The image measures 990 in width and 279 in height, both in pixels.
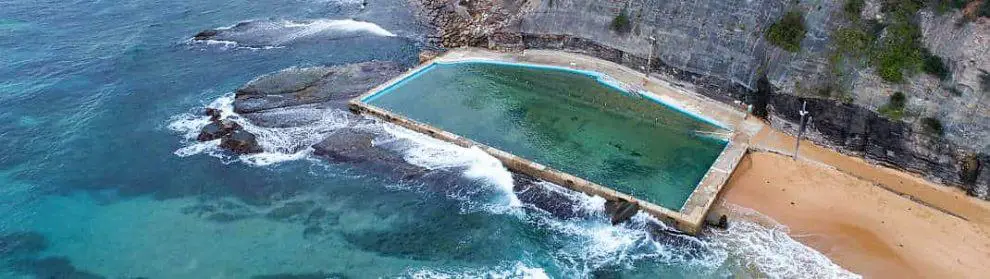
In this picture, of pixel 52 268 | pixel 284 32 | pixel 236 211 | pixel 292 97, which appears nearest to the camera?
pixel 52 268

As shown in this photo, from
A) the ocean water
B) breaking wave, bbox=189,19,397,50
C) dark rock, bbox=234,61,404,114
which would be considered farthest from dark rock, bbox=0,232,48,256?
breaking wave, bbox=189,19,397,50

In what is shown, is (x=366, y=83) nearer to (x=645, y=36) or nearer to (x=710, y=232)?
(x=645, y=36)

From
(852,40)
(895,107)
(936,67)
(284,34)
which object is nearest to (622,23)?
(852,40)

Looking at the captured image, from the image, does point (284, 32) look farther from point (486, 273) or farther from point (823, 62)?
point (823, 62)

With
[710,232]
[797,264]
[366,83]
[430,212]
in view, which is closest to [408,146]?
[430,212]

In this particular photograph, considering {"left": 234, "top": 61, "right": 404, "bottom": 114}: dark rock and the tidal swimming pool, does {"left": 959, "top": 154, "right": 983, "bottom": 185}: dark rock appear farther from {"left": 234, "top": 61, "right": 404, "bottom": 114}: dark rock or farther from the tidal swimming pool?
{"left": 234, "top": 61, "right": 404, "bottom": 114}: dark rock
